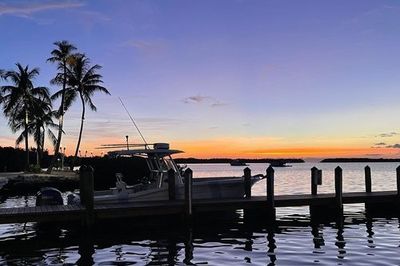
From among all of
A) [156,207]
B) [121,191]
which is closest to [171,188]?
[121,191]

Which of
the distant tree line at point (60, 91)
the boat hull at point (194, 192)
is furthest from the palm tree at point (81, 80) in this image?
the boat hull at point (194, 192)

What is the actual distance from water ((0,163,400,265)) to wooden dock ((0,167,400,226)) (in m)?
0.65

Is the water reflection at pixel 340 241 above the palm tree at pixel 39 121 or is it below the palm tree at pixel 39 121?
below

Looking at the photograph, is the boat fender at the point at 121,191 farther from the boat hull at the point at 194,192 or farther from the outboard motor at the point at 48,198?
the outboard motor at the point at 48,198

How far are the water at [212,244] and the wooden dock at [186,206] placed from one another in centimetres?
65

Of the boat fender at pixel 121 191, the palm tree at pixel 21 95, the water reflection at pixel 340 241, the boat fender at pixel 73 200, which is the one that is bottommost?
the water reflection at pixel 340 241

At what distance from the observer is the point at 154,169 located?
2175 centimetres

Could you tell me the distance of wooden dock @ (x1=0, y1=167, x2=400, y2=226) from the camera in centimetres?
1703

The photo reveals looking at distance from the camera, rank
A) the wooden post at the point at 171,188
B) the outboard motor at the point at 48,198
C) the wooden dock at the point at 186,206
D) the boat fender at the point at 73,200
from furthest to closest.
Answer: the wooden post at the point at 171,188 → the outboard motor at the point at 48,198 → the boat fender at the point at 73,200 → the wooden dock at the point at 186,206

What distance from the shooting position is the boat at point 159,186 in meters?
20.6

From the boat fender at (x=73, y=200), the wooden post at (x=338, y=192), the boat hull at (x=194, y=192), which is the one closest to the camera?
the boat fender at (x=73, y=200)

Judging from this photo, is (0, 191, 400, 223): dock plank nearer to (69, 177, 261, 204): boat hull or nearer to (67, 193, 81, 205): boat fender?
(69, 177, 261, 204): boat hull

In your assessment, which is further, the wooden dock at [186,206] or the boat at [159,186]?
the boat at [159,186]

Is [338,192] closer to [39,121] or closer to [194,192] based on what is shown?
[194,192]
